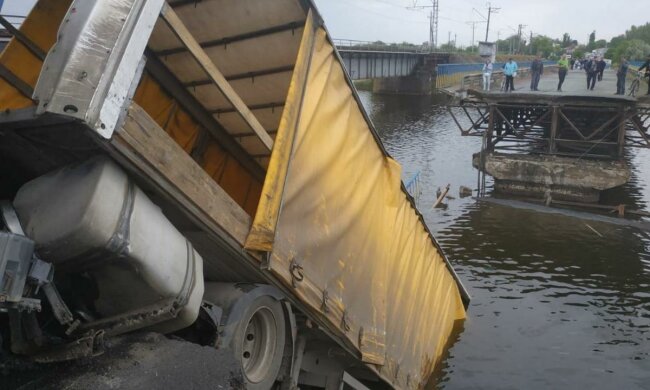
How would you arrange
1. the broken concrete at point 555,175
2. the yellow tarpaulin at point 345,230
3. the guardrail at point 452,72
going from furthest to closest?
the guardrail at point 452,72 → the broken concrete at point 555,175 → the yellow tarpaulin at point 345,230

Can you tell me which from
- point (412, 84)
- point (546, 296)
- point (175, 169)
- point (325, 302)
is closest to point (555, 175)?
point (546, 296)

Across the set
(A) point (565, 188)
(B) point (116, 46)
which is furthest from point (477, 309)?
(B) point (116, 46)

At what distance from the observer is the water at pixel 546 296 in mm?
10148

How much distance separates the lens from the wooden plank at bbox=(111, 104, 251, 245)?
2588 millimetres

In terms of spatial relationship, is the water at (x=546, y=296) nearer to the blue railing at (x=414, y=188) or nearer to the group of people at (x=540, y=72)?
the blue railing at (x=414, y=188)

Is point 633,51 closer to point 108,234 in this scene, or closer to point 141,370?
point 141,370

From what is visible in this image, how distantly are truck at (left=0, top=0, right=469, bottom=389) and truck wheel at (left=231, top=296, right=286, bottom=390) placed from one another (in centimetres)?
2

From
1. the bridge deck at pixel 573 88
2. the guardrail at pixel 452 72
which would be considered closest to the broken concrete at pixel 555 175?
the bridge deck at pixel 573 88

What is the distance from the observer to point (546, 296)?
13.5 m

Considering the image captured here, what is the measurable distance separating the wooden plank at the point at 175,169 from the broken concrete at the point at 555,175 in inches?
773

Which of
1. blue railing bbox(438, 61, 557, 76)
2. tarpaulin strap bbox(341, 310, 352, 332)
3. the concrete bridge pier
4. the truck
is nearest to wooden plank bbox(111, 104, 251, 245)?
the truck

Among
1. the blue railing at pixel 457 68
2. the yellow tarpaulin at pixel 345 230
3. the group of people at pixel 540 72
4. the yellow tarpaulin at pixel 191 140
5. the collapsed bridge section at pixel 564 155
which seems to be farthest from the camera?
the blue railing at pixel 457 68

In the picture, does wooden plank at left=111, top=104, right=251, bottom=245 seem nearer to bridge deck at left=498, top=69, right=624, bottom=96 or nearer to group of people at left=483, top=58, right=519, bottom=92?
bridge deck at left=498, top=69, right=624, bottom=96

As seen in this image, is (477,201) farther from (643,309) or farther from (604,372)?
(604,372)
